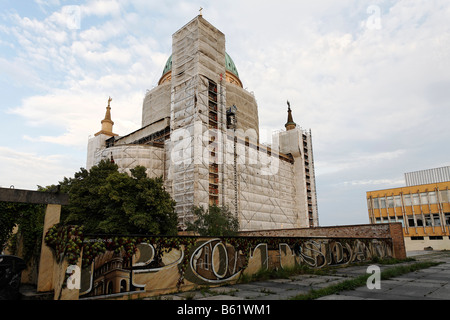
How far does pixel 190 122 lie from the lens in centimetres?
3825

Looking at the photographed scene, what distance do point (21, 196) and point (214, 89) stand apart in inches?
1420

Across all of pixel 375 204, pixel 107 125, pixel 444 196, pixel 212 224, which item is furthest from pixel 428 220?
pixel 107 125

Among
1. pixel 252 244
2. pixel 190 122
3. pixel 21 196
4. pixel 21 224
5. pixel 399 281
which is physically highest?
pixel 190 122

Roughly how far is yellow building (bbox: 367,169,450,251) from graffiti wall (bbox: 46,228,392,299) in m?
41.8

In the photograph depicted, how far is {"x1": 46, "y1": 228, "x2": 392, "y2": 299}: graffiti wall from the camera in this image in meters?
7.68

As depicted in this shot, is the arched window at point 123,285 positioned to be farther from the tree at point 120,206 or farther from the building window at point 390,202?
the building window at point 390,202

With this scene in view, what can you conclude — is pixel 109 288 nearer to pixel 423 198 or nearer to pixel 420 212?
pixel 420 212

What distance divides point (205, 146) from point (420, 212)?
122 ft

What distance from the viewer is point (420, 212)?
46.4 meters

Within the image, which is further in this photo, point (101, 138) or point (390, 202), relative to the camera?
point (101, 138)

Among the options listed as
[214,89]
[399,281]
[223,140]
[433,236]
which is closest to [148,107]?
[214,89]

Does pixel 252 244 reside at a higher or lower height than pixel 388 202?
lower
